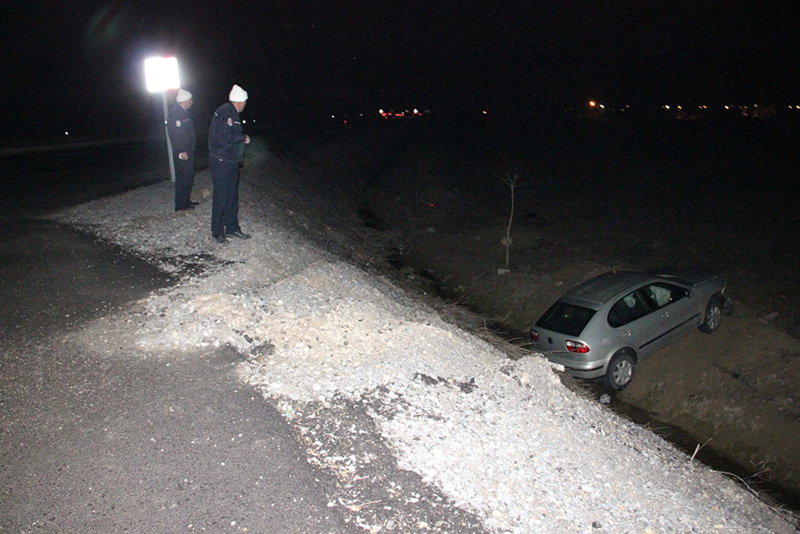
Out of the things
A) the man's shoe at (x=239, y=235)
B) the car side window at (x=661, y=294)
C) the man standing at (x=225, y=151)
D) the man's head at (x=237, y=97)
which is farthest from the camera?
the car side window at (x=661, y=294)

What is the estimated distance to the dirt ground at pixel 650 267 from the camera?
916cm

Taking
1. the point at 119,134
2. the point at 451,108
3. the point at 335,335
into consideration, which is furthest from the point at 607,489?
the point at 451,108

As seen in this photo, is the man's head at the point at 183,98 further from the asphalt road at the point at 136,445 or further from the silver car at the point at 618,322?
the silver car at the point at 618,322

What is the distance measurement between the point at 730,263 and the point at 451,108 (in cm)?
13091

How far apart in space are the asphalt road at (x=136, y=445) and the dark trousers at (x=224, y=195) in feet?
9.89

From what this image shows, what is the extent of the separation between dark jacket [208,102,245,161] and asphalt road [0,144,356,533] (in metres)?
3.27

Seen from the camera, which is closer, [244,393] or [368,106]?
[244,393]

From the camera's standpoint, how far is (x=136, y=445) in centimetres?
445

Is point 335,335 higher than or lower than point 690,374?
higher

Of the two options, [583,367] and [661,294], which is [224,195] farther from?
[661,294]

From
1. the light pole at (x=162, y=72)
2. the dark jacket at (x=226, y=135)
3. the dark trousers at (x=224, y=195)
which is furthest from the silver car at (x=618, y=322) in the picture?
the light pole at (x=162, y=72)

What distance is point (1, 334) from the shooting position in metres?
6.10

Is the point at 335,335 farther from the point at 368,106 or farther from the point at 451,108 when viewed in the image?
the point at 451,108

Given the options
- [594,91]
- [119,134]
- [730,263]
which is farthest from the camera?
[594,91]
